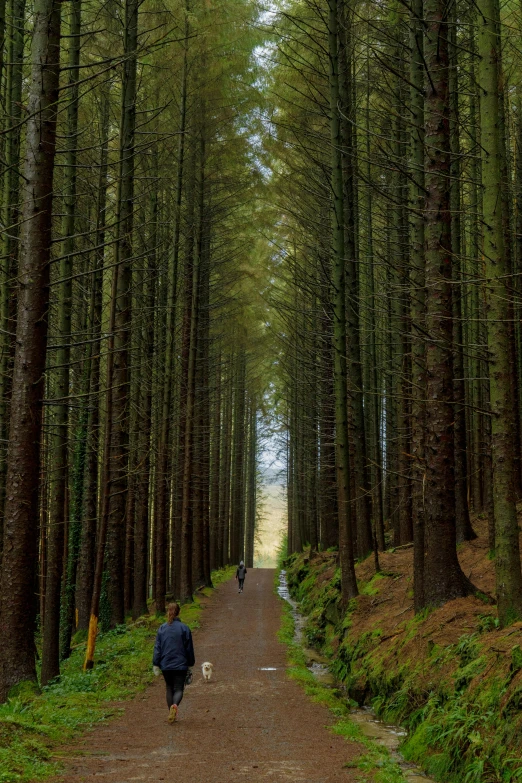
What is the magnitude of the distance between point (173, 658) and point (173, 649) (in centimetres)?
10

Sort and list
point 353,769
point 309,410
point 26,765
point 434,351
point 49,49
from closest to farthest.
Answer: point 26,765 → point 353,769 → point 49,49 → point 434,351 → point 309,410

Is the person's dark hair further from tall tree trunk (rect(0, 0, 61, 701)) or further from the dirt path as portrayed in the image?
tall tree trunk (rect(0, 0, 61, 701))

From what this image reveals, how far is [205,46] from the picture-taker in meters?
17.0

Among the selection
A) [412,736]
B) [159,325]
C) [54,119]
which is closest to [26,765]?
[412,736]

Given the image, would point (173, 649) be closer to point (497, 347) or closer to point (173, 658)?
point (173, 658)

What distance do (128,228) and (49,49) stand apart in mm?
6958

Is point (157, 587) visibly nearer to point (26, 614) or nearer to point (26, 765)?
point (26, 614)

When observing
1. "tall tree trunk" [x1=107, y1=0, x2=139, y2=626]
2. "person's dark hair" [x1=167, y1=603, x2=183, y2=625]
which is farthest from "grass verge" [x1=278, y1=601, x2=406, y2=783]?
"tall tree trunk" [x1=107, y1=0, x2=139, y2=626]

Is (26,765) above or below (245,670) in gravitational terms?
above

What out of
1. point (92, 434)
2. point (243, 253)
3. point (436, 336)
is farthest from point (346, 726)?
point (243, 253)

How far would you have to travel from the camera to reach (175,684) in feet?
27.6

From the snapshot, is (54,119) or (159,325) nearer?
(54,119)

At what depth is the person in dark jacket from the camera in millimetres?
8336

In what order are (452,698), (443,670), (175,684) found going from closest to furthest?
(452,698) < (443,670) < (175,684)
